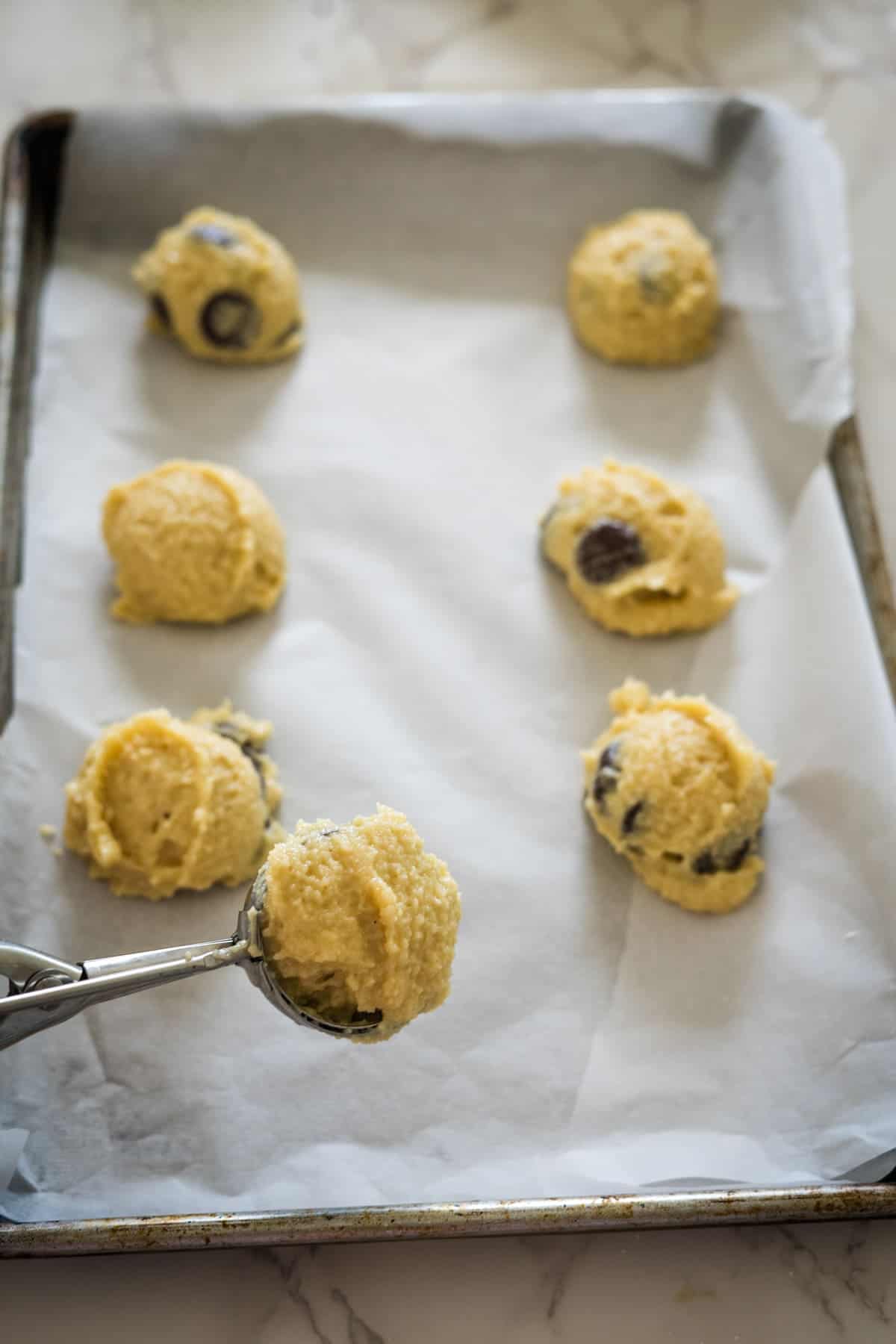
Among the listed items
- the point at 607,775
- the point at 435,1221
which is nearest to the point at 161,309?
the point at 607,775

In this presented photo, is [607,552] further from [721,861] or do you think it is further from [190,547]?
[190,547]

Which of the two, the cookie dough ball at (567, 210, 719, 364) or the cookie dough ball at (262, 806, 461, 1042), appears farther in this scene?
the cookie dough ball at (567, 210, 719, 364)

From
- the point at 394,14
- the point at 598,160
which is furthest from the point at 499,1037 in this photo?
the point at 394,14

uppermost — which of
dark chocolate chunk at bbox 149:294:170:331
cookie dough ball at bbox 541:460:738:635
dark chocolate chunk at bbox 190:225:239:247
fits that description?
dark chocolate chunk at bbox 190:225:239:247

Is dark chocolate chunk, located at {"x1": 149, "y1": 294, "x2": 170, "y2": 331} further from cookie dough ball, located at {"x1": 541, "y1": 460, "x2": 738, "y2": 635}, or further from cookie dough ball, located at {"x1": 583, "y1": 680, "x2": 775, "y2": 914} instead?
cookie dough ball, located at {"x1": 583, "y1": 680, "x2": 775, "y2": 914}

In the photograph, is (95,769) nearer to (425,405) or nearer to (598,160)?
(425,405)

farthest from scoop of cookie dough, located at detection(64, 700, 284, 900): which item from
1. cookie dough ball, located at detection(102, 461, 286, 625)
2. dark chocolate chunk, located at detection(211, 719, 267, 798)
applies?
cookie dough ball, located at detection(102, 461, 286, 625)
